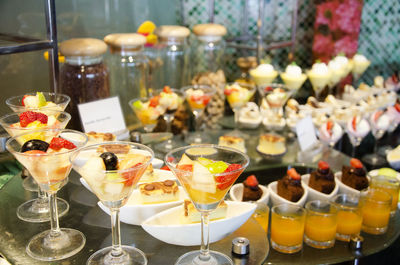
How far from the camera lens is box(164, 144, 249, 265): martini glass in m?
1.33

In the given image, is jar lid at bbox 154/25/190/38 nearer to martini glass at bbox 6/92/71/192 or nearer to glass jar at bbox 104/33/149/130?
glass jar at bbox 104/33/149/130

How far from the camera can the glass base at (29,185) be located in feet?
6.83

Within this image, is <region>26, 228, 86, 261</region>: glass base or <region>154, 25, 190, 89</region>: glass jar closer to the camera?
<region>26, 228, 86, 261</region>: glass base

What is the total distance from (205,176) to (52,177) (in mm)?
526

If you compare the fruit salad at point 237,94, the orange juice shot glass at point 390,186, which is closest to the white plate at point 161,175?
the orange juice shot glass at point 390,186

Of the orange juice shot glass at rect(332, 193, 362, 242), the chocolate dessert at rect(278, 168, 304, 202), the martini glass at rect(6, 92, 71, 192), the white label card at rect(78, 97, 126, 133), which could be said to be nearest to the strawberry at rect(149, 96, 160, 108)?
the white label card at rect(78, 97, 126, 133)

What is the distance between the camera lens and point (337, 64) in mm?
4316

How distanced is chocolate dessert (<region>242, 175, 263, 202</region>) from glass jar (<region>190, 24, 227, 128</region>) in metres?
1.33

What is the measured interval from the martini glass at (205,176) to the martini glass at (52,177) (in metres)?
0.34

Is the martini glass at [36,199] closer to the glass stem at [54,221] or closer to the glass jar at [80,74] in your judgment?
the glass stem at [54,221]

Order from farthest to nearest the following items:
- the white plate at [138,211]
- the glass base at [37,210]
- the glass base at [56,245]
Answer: the glass base at [37,210] → the white plate at [138,211] → the glass base at [56,245]

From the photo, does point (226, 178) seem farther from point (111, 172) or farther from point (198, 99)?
point (198, 99)

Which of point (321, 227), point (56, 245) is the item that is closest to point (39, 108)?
point (56, 245)

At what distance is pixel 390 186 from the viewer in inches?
94.2
